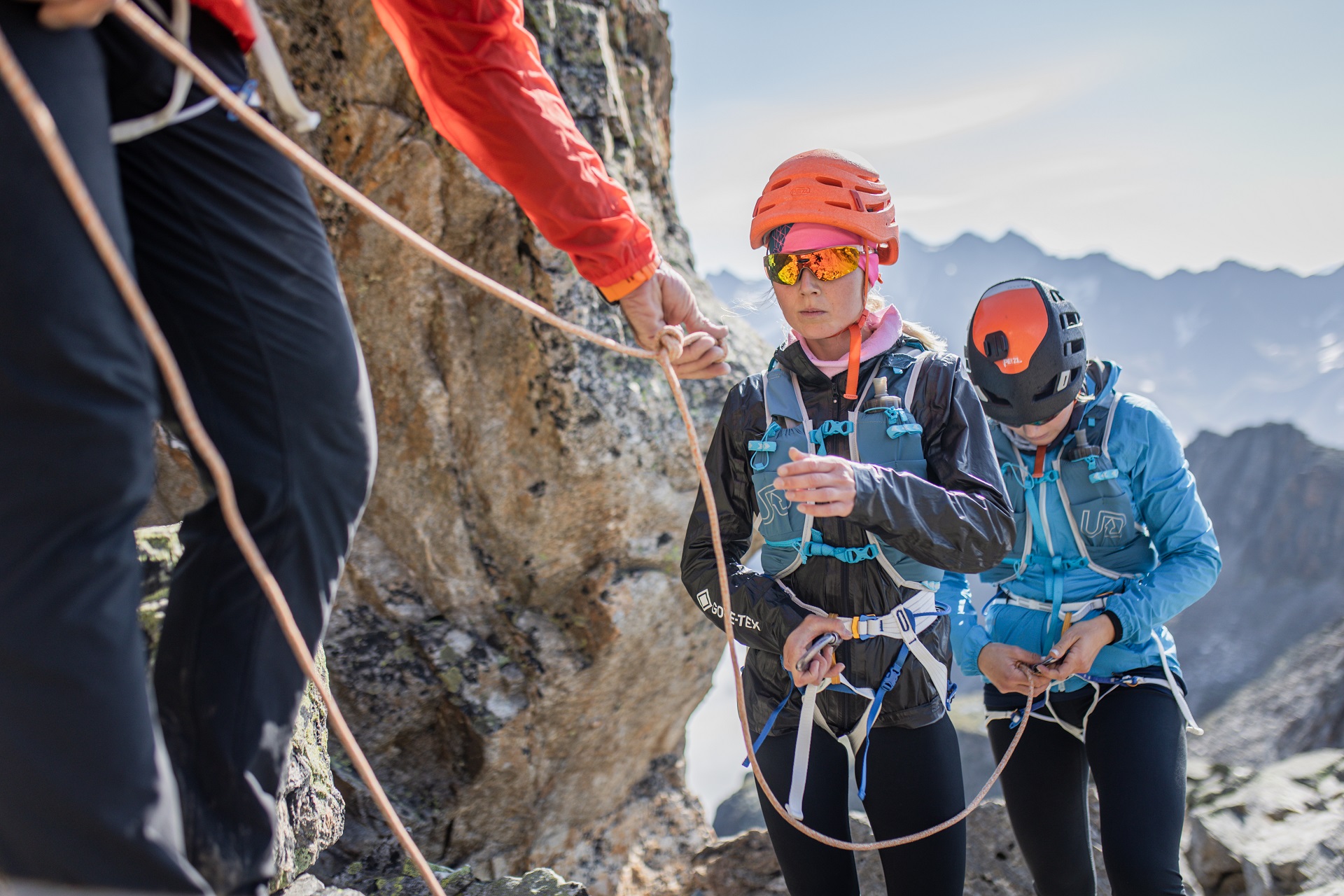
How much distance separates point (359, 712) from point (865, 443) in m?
3.45

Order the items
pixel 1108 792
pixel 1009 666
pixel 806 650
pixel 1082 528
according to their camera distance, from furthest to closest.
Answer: pixel 1082 528, pixel 1009 666, pixel 1108 792, pixel 806 650

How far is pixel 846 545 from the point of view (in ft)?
9.59

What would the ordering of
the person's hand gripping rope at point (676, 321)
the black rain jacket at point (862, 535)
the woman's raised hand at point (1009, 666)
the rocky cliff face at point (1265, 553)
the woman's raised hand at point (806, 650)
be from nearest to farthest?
1. the person's hand gripping rope at point (676, 321)
2. the black rain jacket at point (862, 535)
3. the woman's raised hand at point (806, 650)
4. the woman's raised hand at point (1009, 666)
5. the rocky cliff face at point (1265, 553)

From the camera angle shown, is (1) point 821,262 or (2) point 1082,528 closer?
(1) point 821,262

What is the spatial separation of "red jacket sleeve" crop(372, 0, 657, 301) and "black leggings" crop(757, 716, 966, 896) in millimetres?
1732

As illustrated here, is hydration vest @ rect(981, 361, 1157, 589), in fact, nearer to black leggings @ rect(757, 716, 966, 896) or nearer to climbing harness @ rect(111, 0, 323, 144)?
black leggings @ rect(757, 716, 966, 896)

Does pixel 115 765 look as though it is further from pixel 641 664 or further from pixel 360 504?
pixel 641 664

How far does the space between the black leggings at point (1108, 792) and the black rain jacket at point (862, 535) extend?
2.88ft

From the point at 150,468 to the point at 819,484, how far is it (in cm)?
162

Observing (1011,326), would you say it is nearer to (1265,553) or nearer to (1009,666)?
(1009,666)

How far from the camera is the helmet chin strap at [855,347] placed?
2939 mm

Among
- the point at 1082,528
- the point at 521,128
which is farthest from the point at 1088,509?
the point at 521,128

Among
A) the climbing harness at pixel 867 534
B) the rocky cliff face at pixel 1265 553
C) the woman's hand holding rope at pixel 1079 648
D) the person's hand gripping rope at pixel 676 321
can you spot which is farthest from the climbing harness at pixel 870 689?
the rocky cliff face at pixel 1265 553

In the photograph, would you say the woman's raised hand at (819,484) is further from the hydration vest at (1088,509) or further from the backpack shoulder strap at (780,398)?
the hydration vest at (1088,509)
